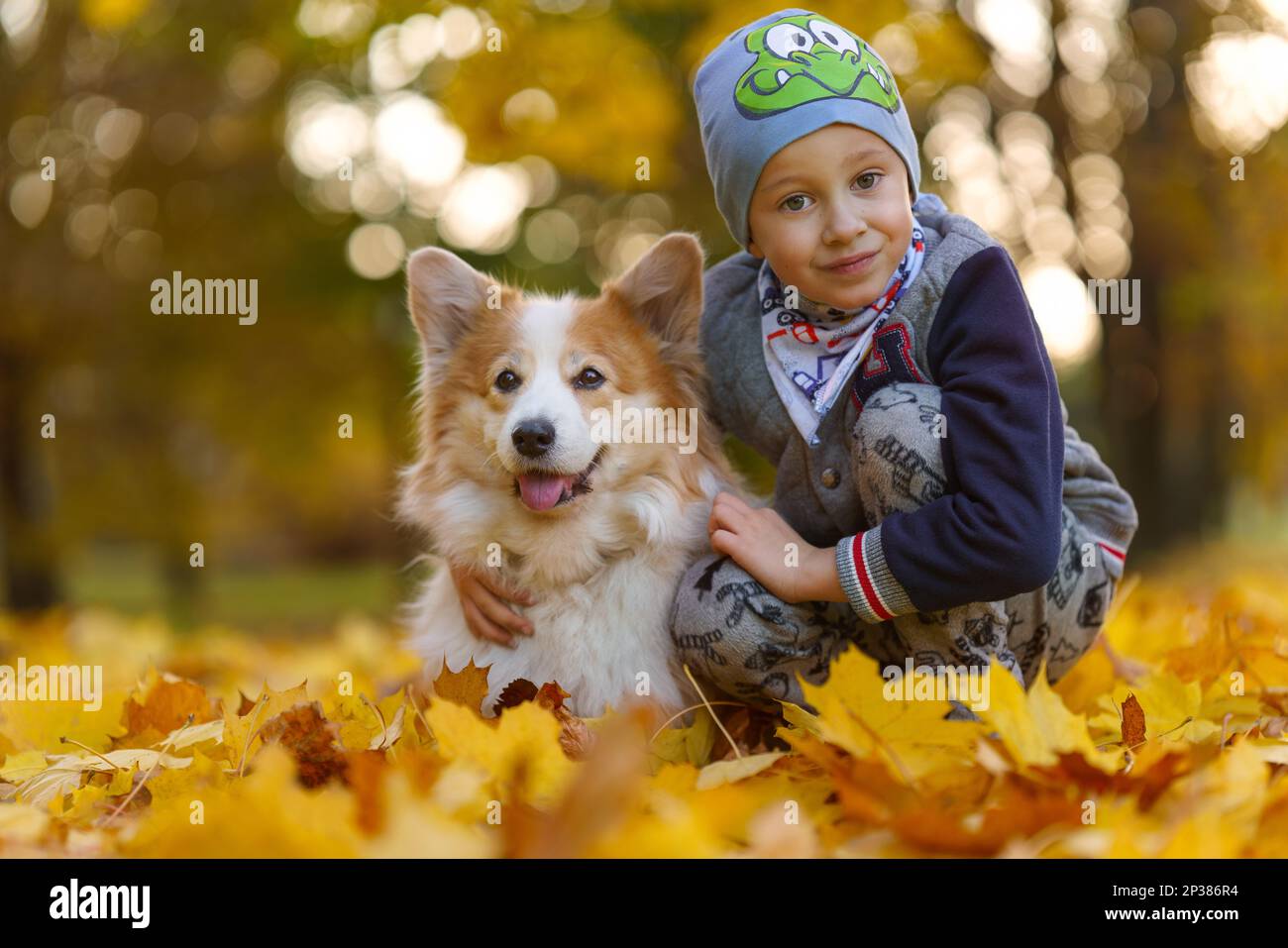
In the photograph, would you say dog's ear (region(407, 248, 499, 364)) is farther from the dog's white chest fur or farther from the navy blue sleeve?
the navy blue sleeve

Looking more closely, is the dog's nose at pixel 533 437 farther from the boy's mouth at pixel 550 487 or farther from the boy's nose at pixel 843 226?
the boy's nose at pixel 843 226

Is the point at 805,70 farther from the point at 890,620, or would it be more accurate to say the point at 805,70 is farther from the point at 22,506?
the point at 22,506

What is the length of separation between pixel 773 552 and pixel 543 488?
47 centimetres

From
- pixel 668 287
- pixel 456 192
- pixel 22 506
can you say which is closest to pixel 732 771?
pixel 668 287

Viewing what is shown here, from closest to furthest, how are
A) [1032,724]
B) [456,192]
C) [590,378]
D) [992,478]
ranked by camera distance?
1. [1032,724]
2. [992,478]
3. [590,378]
4. [456,192]

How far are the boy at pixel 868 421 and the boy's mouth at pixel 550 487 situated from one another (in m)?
0.27

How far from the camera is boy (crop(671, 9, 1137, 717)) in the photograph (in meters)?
1.91

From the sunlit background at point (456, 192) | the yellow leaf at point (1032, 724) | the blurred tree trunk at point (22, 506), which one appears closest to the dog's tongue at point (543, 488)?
the yellow leaf at point (1032, 724)

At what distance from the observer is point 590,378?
92.1 inches

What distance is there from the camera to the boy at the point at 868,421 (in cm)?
191

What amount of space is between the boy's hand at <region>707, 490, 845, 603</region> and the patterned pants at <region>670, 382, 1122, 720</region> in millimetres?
Answer: 32

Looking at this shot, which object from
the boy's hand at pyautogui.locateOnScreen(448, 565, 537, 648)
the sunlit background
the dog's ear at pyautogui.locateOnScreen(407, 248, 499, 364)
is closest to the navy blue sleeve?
the boy's hand at pyautogui.locateOnScreen(448, 565, 537, 648)
